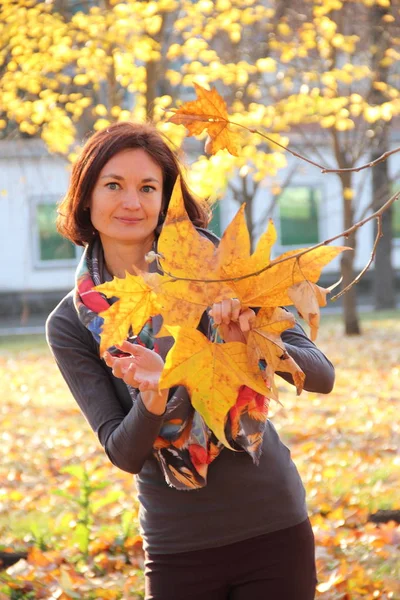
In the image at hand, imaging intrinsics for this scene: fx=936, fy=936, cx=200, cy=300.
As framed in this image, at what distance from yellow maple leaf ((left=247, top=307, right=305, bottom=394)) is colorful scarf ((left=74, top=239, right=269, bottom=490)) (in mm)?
495

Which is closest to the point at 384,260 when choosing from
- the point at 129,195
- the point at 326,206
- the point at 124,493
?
the point at 326,206

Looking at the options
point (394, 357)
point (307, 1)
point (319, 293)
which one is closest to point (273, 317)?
point (319, 293)

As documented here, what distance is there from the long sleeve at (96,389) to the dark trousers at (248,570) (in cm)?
26

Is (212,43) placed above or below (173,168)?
above

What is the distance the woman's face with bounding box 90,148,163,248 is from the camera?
2.06m

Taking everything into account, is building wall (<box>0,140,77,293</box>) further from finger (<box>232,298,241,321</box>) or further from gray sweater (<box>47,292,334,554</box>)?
finger (<box>232,298,241,321</box>)

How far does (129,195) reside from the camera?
2.04 m

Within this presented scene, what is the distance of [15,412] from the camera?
9.10 metres

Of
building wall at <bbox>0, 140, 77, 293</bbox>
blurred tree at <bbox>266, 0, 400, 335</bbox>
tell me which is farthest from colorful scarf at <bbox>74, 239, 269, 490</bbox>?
building wall at <bbox>0, 140, 77, 293</bbox>

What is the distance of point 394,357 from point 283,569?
31.9 feet

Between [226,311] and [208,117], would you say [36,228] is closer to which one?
[208,117]

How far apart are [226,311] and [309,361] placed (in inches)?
22.0

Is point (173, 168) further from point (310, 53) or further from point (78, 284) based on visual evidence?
point (310, 53)

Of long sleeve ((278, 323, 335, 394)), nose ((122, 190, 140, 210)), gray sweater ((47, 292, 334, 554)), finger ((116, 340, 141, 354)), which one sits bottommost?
gray sweater ((47, 292, 334, 554))
